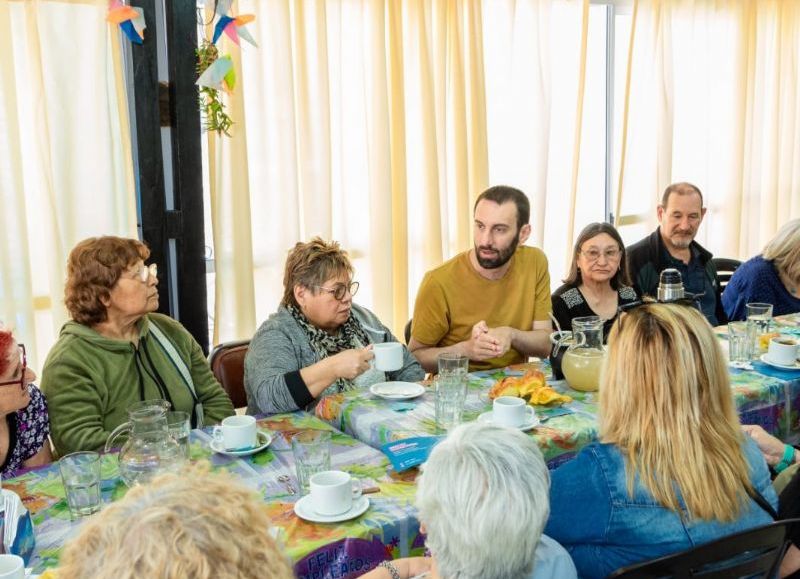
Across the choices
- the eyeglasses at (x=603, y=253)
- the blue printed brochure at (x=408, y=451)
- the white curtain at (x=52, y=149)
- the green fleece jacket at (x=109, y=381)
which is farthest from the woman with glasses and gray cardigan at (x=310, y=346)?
the white curtain at (x=52, y=149)

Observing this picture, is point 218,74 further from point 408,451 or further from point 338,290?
point 408,451

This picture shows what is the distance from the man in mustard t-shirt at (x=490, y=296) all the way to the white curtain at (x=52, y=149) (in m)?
1.29

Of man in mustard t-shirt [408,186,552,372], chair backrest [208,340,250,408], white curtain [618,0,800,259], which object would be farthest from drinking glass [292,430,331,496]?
white curtain [618,0,800,259]

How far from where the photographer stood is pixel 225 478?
94 cm

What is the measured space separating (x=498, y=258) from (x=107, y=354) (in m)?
1.46

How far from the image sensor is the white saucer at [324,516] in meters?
1.53

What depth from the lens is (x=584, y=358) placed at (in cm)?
232

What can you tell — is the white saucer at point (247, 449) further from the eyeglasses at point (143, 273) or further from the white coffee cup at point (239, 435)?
the eyeglasses at point (143, 273)

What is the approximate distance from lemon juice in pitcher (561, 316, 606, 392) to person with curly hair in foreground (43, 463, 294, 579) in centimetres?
157

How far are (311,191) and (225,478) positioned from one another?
9.15 ft

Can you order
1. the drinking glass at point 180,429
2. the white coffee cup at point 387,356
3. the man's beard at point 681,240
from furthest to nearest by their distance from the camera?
Answer: the man's beard at point 681,240 < the white coffee cup at point 387,356 < the drinking glass at point 180,429

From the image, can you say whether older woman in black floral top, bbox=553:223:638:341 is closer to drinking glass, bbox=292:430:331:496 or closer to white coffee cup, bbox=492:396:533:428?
white coffee cup, bbox=492:396:533:428

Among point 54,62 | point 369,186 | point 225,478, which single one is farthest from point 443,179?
point 225,478

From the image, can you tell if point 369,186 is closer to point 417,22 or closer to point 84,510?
point 417,22
